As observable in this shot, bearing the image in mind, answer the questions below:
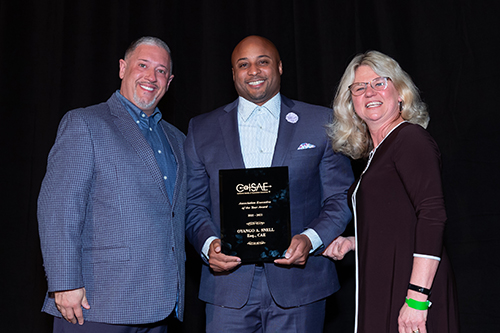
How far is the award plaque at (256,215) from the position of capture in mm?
1865

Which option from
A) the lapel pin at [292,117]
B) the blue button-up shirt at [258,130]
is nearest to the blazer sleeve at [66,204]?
the blue button-up shirt at [258,130]

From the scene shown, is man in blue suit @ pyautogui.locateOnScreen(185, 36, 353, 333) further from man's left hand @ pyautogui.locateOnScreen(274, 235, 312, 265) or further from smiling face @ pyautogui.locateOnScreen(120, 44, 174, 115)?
smiling face @ pyautogui.locateOnScreen(120, 44, 174, 115)

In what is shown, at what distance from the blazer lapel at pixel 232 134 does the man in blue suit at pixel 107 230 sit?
344 millimetres

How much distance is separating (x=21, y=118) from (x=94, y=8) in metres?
1.07

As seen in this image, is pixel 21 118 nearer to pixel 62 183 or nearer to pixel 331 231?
pixel 62 183

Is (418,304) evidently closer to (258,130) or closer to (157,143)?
(258,130)

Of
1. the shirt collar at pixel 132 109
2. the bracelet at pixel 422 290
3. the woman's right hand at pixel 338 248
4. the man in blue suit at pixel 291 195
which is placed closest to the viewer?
the bracelet at pixel 422 290

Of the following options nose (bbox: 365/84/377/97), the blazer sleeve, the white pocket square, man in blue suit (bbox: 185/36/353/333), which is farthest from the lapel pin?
the blazer sleeve

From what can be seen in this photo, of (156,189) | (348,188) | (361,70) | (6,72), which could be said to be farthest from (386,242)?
(6,72)

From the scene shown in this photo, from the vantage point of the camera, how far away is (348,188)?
2.19 m

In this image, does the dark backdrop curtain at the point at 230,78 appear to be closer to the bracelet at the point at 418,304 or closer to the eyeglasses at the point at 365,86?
the eyeglasses at the point at 365,86

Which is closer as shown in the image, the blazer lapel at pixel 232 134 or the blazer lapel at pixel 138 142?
the blazer lapel at pixel 138 142

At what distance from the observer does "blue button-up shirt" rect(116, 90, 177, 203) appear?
2.18 meters

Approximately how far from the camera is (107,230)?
1.89m
